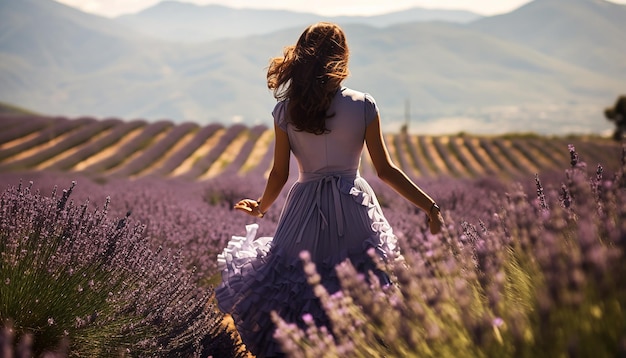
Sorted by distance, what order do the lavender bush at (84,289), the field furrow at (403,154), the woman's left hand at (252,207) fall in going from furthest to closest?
the field furrow at (403,154) < the woman's left hand at (252,207) < the lavender bush at (84,289)

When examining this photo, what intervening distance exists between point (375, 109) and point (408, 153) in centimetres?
2679

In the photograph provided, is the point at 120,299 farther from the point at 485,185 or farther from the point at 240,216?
the point at 485,185

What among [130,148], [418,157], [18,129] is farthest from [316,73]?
[18,129]

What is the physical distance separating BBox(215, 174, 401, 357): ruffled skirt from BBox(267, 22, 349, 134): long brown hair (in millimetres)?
319

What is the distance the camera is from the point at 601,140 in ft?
115

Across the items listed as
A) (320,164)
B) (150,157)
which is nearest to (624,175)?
(320,164)

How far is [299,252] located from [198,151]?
23541 millimetres

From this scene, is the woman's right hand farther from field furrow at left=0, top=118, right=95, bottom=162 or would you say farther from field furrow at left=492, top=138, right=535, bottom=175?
field furrow at left=492, top=138, right=535, bottom=175

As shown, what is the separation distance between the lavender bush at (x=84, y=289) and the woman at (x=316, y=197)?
268 mm

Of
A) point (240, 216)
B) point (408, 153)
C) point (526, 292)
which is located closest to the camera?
point (526, 292)

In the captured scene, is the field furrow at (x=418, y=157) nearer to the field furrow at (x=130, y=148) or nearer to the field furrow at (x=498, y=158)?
the field furrow at (x=498, y=158)

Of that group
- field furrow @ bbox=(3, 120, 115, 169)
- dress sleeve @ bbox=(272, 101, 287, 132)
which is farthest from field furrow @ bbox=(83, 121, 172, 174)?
dress sleeve @ bbox=(272, 101, 287, 132)

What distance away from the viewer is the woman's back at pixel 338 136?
291 centimetres

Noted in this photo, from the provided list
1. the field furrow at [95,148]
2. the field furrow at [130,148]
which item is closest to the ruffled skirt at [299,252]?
the field furrow at [130,148]
